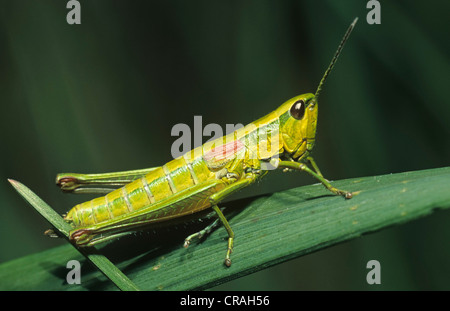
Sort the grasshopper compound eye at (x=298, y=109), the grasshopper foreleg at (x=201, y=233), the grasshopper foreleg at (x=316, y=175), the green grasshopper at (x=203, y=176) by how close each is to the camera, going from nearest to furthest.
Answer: the grasshopper foreleg at (x=316, y=175) → the grasshopper foreleg at (x=201, y=233) → the green grasshopper at (x=203, y=176) → the grasshopper compound eye at (x=298, y=109)

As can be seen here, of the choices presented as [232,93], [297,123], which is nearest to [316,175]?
[297,123]

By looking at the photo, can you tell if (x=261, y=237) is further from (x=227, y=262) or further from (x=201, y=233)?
(x=201, y=233)

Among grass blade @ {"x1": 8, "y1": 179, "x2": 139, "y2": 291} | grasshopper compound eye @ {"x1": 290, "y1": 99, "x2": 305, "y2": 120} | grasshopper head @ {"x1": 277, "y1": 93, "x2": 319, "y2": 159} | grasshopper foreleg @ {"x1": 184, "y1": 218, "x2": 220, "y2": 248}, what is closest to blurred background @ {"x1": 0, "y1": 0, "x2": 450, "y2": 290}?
grasshopper head @ {"x1": 277, "y1": 93, "x2": 319, "y2": 159}

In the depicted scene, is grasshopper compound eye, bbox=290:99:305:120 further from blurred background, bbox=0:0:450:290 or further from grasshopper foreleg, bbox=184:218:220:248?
grasshopper foreleg, bbox=184:218:220:248

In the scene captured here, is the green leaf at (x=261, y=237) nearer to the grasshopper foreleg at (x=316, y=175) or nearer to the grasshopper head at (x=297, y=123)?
the grasshopper foreleg at (x=316, y=175)

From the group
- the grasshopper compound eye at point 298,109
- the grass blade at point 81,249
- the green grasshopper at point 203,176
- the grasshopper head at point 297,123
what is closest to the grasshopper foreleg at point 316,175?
the green grasshopper at point 203,176

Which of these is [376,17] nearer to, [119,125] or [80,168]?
[119,125]
